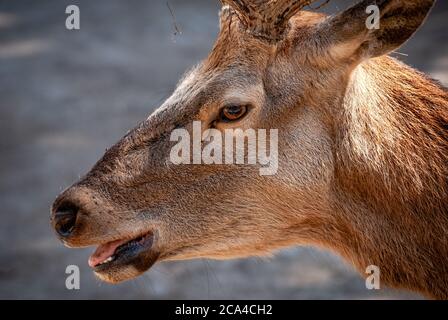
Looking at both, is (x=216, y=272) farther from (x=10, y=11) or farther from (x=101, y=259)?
(x=10, y=11)

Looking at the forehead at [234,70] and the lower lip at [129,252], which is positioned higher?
the forehead at [234,70]

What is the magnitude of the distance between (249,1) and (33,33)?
10280 mm

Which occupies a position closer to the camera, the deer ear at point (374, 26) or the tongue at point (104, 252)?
the deer ear at point (374, 26)

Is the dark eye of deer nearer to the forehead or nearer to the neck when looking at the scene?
the forehead

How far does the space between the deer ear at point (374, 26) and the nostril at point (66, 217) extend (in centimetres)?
179

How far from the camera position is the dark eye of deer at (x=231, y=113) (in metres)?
4.89

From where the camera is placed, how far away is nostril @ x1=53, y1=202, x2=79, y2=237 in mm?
4949

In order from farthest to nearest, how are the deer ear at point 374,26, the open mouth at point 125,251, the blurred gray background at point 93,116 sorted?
the blurred gray background at point 93,116 → the open mouth at point 125,251 → the deer ear at point 374,26

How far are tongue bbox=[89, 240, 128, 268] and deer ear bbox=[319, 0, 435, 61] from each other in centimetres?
173

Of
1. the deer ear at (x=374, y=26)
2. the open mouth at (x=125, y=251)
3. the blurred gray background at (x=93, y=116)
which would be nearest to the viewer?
the deer ear at (x=374, y=26)

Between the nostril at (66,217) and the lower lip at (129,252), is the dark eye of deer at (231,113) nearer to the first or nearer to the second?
the lower lip at (129,252)

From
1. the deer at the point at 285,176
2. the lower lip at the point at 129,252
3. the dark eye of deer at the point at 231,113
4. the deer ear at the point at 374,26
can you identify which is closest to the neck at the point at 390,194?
the deer at the point at 285,176

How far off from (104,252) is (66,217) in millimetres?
329

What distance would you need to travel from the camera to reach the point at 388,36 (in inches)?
188
